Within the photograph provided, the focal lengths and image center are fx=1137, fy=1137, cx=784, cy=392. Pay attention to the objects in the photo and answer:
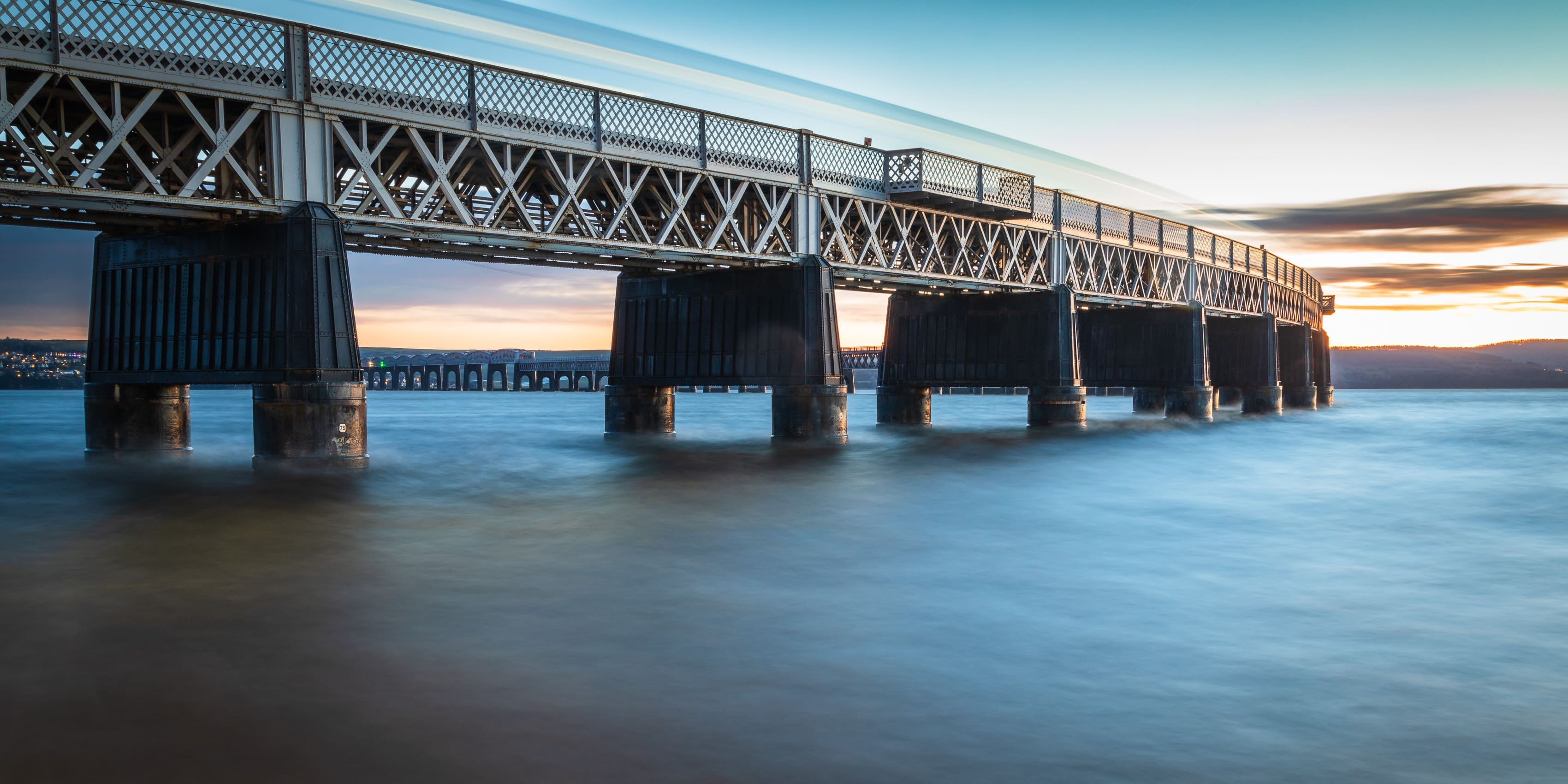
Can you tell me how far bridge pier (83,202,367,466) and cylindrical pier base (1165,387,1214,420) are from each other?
58.5 metres

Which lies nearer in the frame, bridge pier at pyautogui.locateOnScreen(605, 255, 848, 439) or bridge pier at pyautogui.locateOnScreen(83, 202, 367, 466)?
bridge pier at pyautogui.locateOnScreen(83, 202, 367, 466)

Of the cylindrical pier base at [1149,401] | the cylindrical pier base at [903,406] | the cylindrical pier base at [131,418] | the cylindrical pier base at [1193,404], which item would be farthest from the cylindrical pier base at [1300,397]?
the cylindrical pier base at [131,418]

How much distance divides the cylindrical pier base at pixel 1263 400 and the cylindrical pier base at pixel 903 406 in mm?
35097

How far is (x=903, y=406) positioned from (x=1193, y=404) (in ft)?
70.9

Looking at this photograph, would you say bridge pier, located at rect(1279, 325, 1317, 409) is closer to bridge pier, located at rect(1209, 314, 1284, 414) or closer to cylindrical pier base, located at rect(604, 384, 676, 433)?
bridge pier, located at rect(1209, 314, 1284, 414)

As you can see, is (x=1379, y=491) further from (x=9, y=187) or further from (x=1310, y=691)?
(x=9, y=187)

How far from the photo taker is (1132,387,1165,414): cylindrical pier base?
88.6 meters

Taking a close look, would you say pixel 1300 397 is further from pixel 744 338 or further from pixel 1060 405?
pixel 744 338

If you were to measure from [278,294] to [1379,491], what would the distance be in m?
27.7

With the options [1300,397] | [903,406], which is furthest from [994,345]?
[1300,397]

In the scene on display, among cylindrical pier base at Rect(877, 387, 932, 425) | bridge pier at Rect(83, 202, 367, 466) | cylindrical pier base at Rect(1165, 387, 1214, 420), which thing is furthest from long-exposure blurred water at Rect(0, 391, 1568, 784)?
cylindrical pier base at Rect(1165, 387, 1214, 420)

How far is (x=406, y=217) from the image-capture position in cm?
2936

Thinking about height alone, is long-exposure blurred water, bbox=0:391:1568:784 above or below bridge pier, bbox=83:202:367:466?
below

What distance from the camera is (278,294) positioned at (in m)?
26.3
